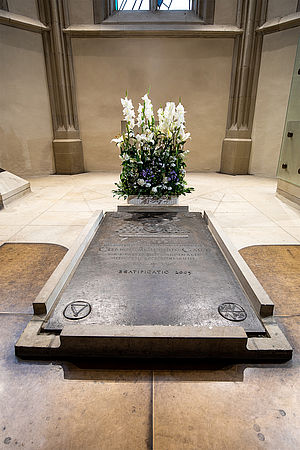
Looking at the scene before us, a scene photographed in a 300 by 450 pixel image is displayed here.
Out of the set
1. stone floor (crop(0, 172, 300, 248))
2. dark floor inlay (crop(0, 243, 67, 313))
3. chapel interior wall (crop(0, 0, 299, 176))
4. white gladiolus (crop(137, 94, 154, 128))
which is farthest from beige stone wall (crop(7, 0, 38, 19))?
dark floor inlay (crop(0, 243, 67, 313))

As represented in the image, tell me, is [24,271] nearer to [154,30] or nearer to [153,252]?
[153,252]

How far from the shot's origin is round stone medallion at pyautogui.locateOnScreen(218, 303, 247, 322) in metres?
1.52

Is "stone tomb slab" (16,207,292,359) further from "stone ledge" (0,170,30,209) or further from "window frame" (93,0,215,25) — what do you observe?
"window frame" (93,0,215,25)

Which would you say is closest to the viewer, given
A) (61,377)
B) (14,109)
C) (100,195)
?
(61,377)

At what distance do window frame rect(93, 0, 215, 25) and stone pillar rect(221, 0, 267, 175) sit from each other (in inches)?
29.7

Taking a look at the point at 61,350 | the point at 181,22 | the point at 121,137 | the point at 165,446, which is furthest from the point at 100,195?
the point at 181,22

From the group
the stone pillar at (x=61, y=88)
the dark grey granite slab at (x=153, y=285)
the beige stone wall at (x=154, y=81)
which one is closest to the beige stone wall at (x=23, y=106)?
the stone pillar at (x=61, y=88)

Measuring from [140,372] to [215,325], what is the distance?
436 millimetres

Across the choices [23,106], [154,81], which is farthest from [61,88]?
[154,81]

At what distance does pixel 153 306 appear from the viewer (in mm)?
1597

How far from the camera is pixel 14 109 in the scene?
6.62m

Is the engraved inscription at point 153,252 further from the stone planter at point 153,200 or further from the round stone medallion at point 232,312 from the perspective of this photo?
the stone planter at point 153,200

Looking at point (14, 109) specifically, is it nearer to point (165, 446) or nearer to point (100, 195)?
point (100, 195)

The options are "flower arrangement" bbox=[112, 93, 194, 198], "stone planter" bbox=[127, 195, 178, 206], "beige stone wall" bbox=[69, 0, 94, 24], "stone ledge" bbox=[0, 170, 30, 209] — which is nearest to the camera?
"flower arrangement" bbox=[112, 93, 194, 198]
